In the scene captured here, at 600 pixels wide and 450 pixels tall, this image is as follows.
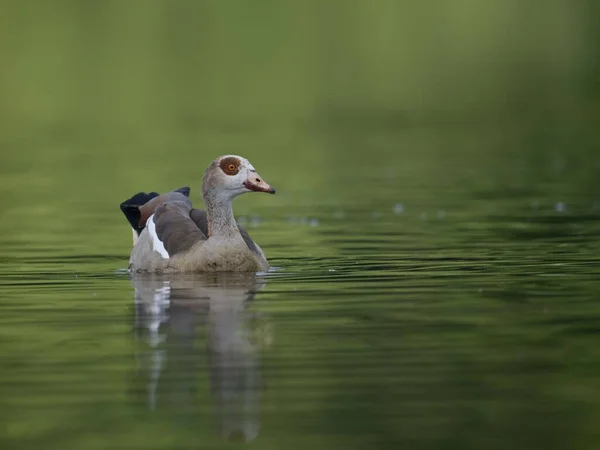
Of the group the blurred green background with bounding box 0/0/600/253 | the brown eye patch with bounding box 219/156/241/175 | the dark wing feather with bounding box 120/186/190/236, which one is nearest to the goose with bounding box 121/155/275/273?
the brown eye patch with bounding box 219/156/241/175

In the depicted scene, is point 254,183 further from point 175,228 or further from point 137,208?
point 137,208

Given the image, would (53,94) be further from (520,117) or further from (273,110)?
(520,117)

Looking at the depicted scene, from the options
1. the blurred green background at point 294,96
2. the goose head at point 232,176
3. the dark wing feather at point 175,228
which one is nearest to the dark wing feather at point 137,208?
the dark wing feather at point 175,228

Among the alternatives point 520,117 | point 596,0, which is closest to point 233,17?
point 596,0

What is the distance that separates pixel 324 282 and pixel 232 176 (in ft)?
6.83

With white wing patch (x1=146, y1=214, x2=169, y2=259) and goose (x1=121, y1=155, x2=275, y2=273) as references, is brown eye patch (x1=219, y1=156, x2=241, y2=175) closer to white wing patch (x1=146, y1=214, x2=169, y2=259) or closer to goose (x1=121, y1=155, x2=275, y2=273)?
goose (x1=121, y1=155, x2=275, y2=273)

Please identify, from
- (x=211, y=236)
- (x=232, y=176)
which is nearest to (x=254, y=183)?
(x=232, y=176)

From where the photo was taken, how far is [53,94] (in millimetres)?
64438

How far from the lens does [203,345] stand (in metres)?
14.0

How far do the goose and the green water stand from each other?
0.34 m

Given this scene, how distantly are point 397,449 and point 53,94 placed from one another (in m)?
55.1

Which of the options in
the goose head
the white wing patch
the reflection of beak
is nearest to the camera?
the reflection of beak

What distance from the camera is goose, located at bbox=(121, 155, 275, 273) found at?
19.2 m

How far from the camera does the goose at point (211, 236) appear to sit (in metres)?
19.2
